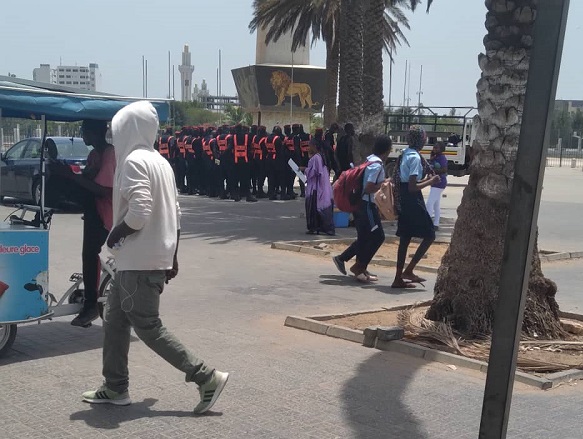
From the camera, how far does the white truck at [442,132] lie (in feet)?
103

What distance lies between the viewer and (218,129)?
76.5 feet

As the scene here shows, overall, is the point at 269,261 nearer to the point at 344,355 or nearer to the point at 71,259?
the point at 71,259

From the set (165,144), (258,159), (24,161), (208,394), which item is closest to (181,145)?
(165,144)

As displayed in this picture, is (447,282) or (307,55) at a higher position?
(307,55)

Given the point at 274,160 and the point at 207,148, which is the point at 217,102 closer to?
the point at 207,148

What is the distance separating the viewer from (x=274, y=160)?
2250 cm

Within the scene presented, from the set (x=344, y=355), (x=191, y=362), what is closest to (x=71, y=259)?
(x=344, y=355)

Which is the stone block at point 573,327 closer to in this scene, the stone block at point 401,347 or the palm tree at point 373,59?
the stone block at point 401,347

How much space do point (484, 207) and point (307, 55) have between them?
38089 mm

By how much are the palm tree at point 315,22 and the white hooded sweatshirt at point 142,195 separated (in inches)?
944

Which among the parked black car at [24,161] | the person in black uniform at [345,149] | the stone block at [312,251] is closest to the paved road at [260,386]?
the stone block at [312,251]

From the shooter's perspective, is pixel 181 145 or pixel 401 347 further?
pixel 181 145

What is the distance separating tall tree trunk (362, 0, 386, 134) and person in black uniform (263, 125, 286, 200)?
280 centimetres

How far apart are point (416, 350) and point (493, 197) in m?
1.56
